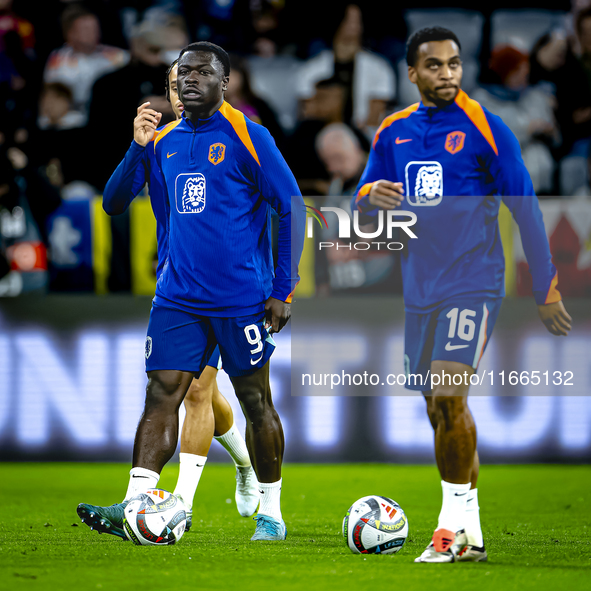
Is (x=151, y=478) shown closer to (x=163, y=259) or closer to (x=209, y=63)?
(x=163, y=259)

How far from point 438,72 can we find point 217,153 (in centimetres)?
108

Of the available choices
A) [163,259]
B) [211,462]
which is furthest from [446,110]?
[211,462]

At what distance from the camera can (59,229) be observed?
7133 millimetres

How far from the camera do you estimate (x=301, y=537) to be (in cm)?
435

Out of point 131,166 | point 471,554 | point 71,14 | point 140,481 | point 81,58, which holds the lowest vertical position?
point 471,554

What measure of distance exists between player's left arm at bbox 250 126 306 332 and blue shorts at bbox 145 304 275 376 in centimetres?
10

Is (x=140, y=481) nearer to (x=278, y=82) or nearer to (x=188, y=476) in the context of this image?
(x=188, y=476)

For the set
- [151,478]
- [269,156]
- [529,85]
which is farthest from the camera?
[529,85]

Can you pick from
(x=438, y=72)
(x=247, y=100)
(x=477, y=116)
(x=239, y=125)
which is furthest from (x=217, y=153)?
(x=247, y=100)

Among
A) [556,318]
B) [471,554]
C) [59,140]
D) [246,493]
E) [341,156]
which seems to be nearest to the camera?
[471,554]

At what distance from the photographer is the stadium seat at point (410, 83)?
29.1ft

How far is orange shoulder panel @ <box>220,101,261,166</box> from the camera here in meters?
4.18

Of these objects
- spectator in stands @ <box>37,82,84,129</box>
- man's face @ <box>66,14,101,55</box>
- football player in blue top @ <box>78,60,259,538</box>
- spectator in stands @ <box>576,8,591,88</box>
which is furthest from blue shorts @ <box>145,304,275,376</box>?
spectator in stands @ <box>576,8,591,88</box>

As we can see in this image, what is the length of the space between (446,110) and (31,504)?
3.32 meters
